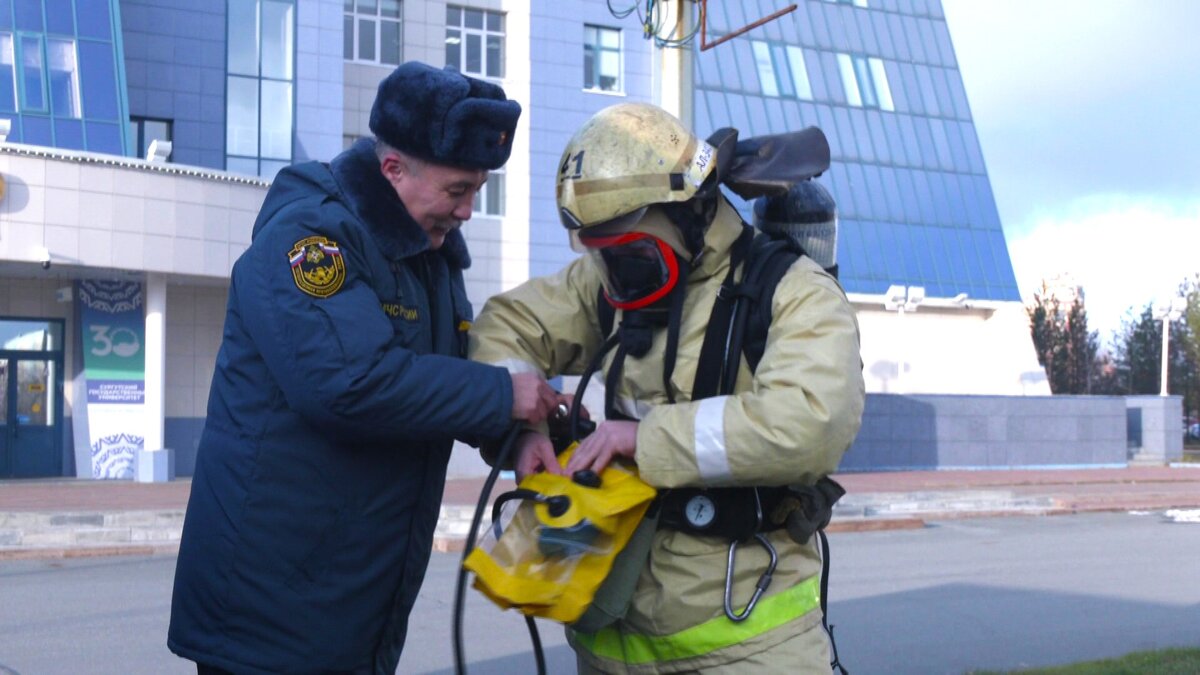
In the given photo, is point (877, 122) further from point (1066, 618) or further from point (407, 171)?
point (407, 171)

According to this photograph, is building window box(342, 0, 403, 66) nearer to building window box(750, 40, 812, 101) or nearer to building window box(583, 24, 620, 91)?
building window box(583, 24, 620, 91)

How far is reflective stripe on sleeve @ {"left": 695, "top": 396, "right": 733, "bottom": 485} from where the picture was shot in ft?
8.89

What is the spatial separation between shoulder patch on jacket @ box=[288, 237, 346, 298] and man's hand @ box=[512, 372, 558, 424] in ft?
1.49

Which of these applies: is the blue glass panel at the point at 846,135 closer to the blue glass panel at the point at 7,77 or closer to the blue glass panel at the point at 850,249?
the blue glass panel at the point at 850,249

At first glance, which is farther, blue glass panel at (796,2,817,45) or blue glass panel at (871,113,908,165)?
blue glass panel at (871,113,908,165)

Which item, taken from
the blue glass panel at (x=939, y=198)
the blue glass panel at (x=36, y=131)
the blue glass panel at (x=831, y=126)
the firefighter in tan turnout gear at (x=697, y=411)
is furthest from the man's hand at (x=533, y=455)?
the blue glass panel at (x=939, y=198)

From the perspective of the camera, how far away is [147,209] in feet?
75.1

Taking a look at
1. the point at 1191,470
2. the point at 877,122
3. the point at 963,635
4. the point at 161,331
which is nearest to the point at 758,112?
the point at 877,122

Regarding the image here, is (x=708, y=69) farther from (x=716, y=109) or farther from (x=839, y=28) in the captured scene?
(x=839, y=28)

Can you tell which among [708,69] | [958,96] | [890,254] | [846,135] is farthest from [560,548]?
[958,96]

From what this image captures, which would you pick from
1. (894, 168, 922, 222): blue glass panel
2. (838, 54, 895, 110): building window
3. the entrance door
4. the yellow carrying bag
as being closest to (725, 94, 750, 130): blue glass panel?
(838, 54, 895, 110): building window

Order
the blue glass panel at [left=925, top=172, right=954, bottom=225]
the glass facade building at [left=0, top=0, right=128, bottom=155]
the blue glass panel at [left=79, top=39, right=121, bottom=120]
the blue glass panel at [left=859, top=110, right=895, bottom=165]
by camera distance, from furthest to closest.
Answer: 1. the blue glass panel at [left=925, top=172, right=954, bottom=225]
2. the blue glass panel at [left=859, top=110, right=895, bottom=165]
3. the blue glass panel at [left=79, top=39, right=121, bottom=120]
4. the glass facade building at [left=0, top=0, right=128, bottom=155]

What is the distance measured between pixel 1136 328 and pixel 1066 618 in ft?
175

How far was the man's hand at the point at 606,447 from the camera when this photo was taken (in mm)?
2812
